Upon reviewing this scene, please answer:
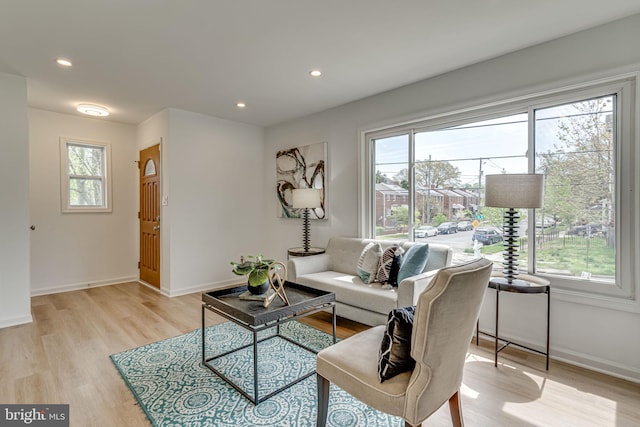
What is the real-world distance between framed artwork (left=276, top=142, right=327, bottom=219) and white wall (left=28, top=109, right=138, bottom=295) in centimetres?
242

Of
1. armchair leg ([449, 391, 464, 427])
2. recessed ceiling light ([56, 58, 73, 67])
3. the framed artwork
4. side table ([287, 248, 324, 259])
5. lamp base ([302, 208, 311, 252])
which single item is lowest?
armchair leg ([449, 391, 464, 427])

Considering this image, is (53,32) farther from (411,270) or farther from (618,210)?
(618,210)

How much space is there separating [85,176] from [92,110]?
1.13 m

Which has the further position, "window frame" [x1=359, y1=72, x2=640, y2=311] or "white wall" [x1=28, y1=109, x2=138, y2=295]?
"white wall" [x1=28, y1=109, x2=138, y2=295]

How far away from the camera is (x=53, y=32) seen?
2344mm

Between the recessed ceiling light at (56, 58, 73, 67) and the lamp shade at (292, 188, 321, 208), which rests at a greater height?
the recessed ceiling light at (56, 58, 73, 67)

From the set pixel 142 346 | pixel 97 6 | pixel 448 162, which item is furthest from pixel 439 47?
pixel 142 346

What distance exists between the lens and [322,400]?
159 centimetres

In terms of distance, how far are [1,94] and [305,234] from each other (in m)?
3.57

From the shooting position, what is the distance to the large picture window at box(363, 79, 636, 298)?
229cm

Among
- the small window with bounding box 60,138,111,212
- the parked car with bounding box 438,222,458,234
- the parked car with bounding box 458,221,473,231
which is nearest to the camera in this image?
the parked car with bounding box 458,221,473,231

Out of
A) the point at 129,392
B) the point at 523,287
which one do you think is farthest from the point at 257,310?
the point at 523,287

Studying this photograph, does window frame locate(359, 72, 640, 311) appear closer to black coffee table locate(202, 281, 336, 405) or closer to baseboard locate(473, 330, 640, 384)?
baseboard locate(473, 330, 640, 384)

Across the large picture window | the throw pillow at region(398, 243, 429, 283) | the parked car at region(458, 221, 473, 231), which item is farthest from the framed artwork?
the parked car at region(458, 221, 473, 231)
